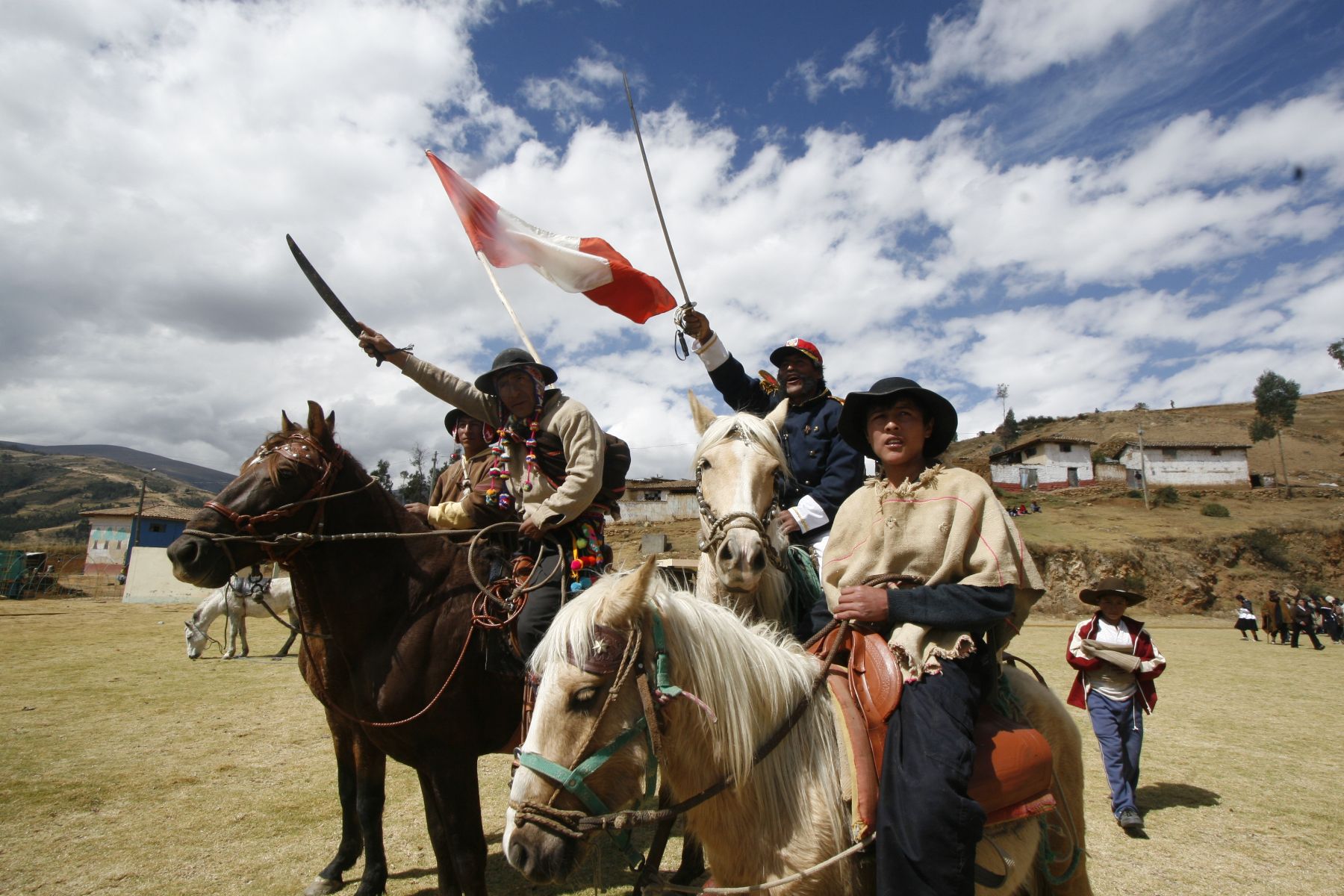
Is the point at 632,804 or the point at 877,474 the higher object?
the point at 877,474

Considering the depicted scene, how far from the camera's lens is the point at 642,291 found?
6453 millimetres

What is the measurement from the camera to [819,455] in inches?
176

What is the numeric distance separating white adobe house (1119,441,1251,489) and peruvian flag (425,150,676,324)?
67.5 meters

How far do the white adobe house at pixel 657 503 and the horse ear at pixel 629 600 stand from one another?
40764mm

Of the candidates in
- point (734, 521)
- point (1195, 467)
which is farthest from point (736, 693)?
point (1195, 467)

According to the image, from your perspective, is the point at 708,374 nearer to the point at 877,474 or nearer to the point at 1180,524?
the point at 877,474

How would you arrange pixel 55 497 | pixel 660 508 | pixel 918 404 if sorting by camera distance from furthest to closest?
pixel 55 497 → pixel 660 508 → pixel 918 404

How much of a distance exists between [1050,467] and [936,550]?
2683 inches

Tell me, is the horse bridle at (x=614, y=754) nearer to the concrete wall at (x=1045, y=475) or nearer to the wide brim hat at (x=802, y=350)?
the wide brim hat at (x=802, y=350)

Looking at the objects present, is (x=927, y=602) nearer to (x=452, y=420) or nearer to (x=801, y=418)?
→ (x=801, y=418)

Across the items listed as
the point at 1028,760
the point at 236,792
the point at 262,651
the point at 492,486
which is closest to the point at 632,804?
the point at 1028,760

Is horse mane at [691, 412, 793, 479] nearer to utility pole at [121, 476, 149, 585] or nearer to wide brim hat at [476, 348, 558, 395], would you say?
wide brim hat at [476, 348, 558, 395]

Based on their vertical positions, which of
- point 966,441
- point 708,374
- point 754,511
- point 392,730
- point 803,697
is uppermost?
point 966,441

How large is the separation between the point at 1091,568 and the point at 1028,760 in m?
37.8
